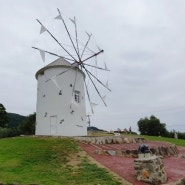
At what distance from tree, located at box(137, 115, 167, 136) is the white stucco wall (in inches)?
1133

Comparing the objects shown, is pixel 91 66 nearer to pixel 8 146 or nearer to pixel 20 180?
pixel 8 146

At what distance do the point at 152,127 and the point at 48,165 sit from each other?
41909 mm

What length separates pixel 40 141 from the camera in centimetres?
2367

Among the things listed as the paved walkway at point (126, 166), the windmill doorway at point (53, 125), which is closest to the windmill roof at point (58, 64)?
the windmill doorway at point (53, 125)

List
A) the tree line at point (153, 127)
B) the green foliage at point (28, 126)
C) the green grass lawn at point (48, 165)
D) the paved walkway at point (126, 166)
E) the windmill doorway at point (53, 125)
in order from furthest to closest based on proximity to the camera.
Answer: the tree line at point (153, 127), the green foliage at point (28, 126), the windmill doorway at point (53, 125), the paved walkway at point (126, 166), the green grass lawn at point (48, 165)

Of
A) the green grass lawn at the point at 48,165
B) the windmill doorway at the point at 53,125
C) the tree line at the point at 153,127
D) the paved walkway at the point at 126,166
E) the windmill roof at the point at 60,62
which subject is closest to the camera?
the green grass lawn at the point at 48,165

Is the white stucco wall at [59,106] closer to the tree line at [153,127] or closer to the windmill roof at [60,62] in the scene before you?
the windmill roof at [60,62]

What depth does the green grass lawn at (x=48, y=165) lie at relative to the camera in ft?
49.1

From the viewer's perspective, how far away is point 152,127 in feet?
187

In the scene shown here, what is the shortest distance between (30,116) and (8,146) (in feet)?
103

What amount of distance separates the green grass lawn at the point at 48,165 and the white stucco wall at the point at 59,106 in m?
4.74

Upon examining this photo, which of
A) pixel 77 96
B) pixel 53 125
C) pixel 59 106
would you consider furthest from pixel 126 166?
pixel 77 96

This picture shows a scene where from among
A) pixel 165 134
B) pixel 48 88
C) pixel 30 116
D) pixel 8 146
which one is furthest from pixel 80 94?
pixel 165 134

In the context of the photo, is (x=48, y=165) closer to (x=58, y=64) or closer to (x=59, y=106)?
(x=59, y=106)
